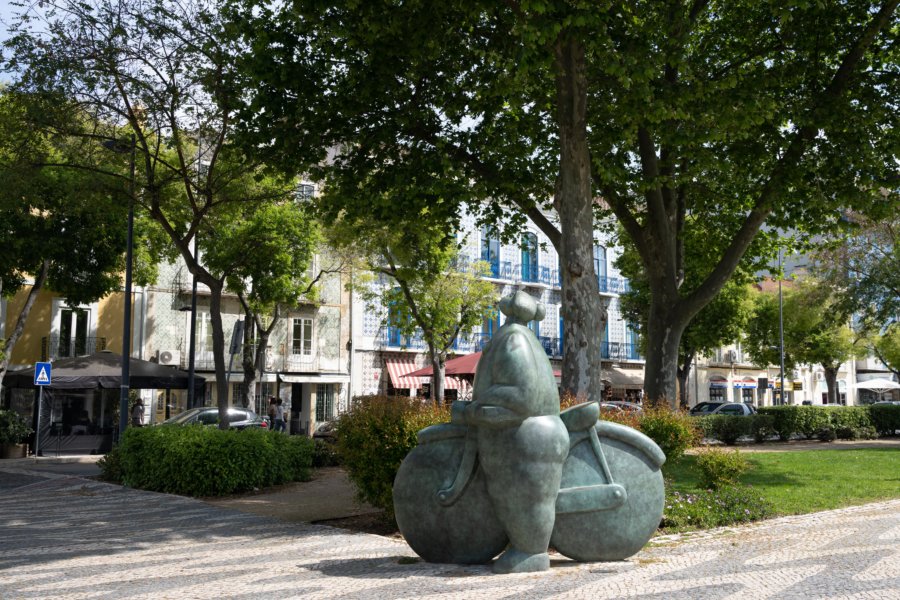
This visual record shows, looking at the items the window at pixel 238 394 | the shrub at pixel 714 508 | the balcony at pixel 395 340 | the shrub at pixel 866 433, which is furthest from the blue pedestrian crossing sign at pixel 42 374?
the shrub at pixel 866 433

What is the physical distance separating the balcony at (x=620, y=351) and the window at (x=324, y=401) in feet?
55.5

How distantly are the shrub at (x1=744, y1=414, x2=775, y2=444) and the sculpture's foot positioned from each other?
2102cm

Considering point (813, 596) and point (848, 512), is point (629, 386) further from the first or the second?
point (813, 596)

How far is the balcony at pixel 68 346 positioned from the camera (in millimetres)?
29672

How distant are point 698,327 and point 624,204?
20045mm

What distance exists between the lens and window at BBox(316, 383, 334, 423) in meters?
37.0

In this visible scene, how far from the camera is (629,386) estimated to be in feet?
155

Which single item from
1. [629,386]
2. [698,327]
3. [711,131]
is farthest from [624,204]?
[629,386]

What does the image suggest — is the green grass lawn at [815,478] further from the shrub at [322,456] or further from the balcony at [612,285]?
the balcony at [612,285]

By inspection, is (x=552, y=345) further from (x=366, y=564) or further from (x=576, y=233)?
(x=366, y=564)

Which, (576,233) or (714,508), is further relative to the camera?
(576,233)

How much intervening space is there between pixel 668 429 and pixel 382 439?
3764 mm

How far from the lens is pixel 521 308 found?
7160 millimetres

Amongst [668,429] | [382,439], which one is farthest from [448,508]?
[668,429]
